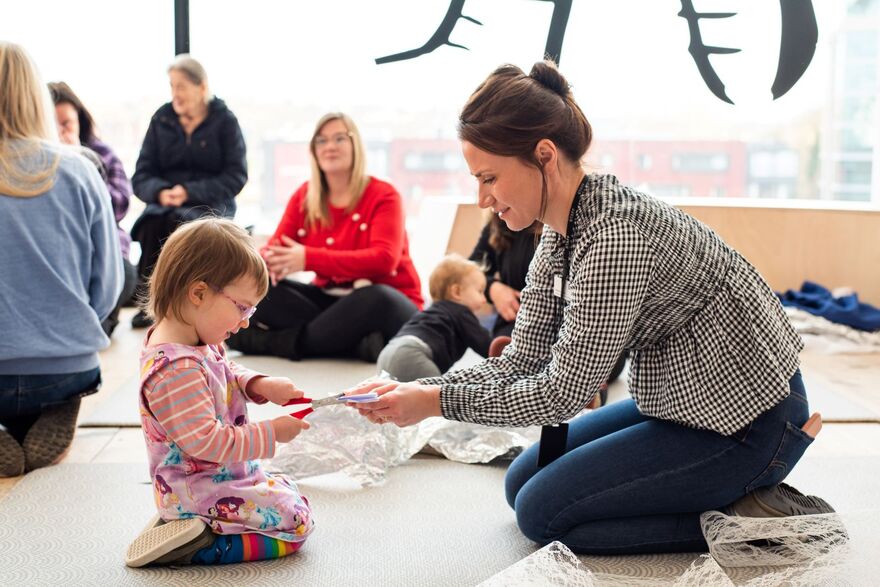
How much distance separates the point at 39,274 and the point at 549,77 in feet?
4.45

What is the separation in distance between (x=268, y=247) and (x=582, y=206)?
2.03 meters

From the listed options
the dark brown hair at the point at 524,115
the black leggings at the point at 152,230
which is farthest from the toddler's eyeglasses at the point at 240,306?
the black leggings at the point at 152,230

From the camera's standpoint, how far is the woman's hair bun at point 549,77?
5.84 feet

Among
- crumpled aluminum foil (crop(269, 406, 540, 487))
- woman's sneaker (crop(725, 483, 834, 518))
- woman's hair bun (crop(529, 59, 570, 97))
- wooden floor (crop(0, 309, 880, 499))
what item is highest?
woman's hair bun (crop(529, 59, 570, 97))

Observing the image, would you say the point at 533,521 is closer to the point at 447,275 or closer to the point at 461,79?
the point at 447,275

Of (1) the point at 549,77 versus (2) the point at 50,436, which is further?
(2) the point at 50,436

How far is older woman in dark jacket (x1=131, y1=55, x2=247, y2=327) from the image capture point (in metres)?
4.40

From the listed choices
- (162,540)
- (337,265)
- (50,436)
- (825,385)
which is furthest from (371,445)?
(825,385)

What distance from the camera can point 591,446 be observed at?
6.39 feet

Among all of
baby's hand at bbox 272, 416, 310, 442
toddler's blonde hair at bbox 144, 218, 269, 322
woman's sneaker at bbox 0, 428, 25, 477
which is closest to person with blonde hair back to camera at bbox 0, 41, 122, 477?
woman's sneaker at bbox 0, 428, 25, 477

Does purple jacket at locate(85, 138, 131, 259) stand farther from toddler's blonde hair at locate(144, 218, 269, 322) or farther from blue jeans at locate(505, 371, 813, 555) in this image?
blue jeans at locate(505, 371, 813, 555)

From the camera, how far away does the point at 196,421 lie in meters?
1.75

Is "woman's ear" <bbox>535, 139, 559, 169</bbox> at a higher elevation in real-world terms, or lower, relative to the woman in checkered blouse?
higher

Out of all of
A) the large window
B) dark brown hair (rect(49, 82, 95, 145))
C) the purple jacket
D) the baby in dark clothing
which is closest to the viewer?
the baby in dark clothing
